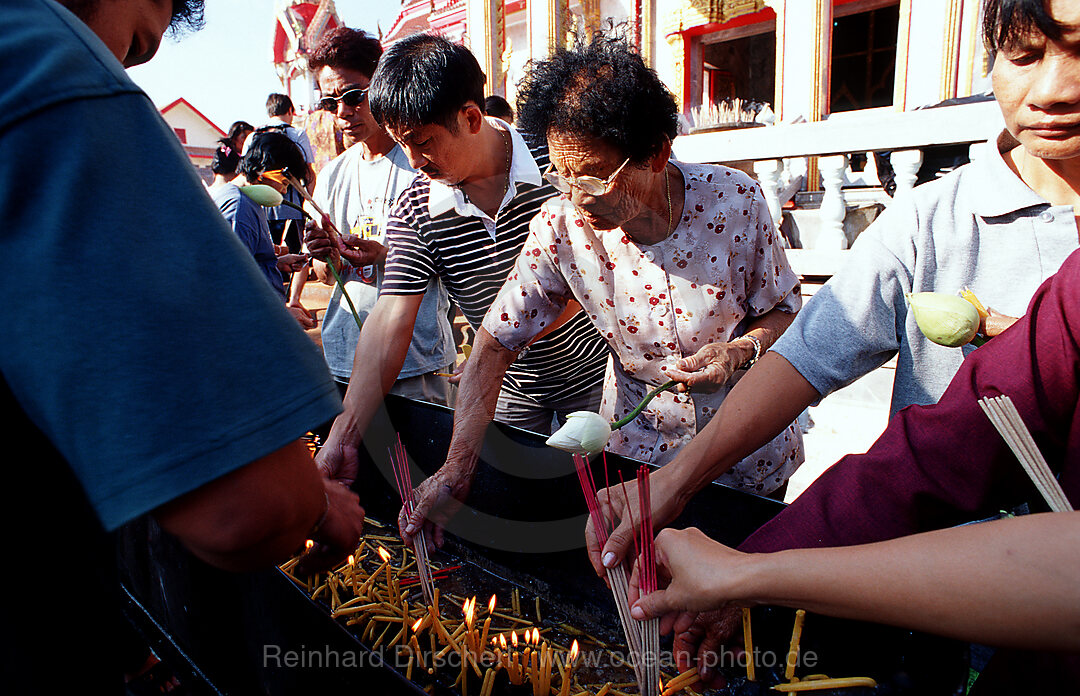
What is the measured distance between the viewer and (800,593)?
74cm

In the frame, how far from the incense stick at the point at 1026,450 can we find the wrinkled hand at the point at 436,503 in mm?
1348

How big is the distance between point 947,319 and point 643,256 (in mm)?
880

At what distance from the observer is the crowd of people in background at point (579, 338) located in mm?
591

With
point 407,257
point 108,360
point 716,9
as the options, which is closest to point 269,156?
point 407,257

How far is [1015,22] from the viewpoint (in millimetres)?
1055

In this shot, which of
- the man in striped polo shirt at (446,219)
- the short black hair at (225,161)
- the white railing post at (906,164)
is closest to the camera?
the man in striped polo shirt at (446,219)

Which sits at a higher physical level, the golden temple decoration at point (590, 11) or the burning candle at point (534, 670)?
the golden temple decoration at point (590, 11)

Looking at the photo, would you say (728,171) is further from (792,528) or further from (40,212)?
(40,212)

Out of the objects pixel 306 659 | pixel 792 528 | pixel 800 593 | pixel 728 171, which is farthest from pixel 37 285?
pixel 728 171

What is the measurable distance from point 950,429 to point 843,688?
1.46ft

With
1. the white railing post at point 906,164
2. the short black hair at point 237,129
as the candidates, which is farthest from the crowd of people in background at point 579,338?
the short black hair at point 237,129

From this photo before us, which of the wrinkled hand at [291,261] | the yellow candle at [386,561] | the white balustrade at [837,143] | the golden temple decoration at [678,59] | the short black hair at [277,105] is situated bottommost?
the yellow candle at [386,561]

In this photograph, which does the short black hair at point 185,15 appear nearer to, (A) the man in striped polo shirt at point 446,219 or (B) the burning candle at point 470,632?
(A) the man in striped polo shirt at point 446,219

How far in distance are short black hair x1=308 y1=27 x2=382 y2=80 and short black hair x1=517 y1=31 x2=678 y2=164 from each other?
143cm
